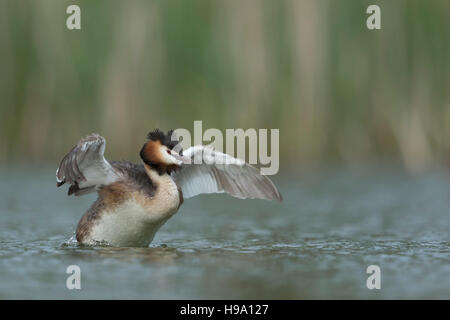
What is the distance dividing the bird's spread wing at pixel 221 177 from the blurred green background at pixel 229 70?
17.9ft

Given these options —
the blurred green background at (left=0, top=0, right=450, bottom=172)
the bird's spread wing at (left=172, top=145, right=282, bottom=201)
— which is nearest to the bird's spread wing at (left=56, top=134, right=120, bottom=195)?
the bird's spread wing at (left=172, top=145, right=282, bottom=201)

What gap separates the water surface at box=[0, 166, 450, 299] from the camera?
7680mm

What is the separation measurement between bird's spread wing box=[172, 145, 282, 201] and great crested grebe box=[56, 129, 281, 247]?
0.01 meters

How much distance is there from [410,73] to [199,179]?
23.8 feet

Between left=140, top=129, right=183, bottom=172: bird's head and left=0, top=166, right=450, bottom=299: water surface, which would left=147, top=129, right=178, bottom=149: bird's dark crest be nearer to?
left=140, top=129, right=183, bottom=172: bird's head

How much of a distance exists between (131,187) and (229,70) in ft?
22.1

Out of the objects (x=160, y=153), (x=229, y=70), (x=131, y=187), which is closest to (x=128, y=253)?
(x=131, y=187)

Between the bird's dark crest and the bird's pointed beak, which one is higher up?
the bird's dark crest

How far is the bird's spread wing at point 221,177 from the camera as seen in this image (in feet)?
33.7

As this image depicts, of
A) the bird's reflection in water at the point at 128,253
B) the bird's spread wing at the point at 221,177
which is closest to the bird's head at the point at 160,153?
the bird's spread wing at the point at 221,177

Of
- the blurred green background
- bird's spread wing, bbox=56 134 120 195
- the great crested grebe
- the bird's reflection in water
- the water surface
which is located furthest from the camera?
the blurred green background

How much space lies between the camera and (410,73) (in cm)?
1680
